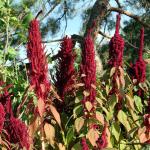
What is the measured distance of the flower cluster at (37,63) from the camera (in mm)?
2426

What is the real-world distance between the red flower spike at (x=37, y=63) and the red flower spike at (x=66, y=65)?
0.24 m

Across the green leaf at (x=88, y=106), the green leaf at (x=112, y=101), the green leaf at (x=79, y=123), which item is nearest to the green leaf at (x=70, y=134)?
the green leaf at (x=79, y=123)

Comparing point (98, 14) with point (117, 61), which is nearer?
point (117, 61)

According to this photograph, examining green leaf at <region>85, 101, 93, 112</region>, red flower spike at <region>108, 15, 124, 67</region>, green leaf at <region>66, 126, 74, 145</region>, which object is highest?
red flower spike at <region>108, 15, 124, 67</region>

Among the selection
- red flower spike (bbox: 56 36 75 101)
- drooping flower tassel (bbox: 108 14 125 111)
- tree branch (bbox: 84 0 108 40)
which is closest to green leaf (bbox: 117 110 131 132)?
drooping flower tassel (bbox: 108 14 125 111)

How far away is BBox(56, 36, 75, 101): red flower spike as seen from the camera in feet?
9.24

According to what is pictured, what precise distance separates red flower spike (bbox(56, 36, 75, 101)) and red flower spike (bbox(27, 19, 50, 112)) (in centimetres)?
24

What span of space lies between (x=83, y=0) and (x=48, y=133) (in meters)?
10.1

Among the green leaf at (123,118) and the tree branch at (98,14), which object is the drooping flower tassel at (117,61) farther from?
the tree branch at (98,14)

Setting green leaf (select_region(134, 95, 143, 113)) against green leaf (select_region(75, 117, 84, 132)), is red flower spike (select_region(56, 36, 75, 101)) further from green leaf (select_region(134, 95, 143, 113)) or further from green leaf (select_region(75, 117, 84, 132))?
green leaf (select_region(134, 95, 143, 113))

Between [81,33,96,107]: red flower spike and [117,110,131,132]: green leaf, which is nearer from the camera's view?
[81,33,96,107]: red flower spike

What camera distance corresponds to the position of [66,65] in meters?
2.83

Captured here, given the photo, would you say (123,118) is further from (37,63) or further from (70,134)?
(37,63)

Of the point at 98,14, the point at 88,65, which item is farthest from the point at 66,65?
the point at 98,14
